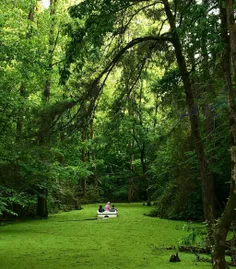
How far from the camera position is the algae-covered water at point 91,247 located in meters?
5.22

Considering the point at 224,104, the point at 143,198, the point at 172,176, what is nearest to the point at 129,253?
the point at 224,104

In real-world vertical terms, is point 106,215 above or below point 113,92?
below

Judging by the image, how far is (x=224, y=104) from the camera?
558 centimetres

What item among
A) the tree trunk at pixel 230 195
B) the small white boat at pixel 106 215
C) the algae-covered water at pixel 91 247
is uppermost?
the tree trunk at pixel 230 195

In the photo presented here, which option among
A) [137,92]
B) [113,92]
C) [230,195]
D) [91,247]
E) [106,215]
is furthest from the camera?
[106,215]

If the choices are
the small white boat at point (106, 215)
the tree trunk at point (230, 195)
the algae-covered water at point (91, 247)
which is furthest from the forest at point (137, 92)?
the small white boat at point (106, 215)

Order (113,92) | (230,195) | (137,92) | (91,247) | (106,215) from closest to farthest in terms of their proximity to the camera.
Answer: (230,195)
(137,92)
(113,92)
(91,247)
(106,215)

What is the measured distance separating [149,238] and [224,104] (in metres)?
3.71

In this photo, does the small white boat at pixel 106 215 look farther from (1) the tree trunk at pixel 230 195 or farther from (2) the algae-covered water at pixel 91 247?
(1) the tree trunk at pixel 230 195

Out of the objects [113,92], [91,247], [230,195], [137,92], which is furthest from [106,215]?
[230,195]

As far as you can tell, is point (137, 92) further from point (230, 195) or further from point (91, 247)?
point (230, 195)

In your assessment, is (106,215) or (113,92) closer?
(113,92)

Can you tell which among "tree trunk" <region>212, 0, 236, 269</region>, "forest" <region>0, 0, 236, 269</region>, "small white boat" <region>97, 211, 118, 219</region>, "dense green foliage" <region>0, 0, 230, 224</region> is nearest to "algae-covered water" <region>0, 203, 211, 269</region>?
"forest" <region>0, 0, 236, 269</region>

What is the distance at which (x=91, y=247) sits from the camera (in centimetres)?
679
